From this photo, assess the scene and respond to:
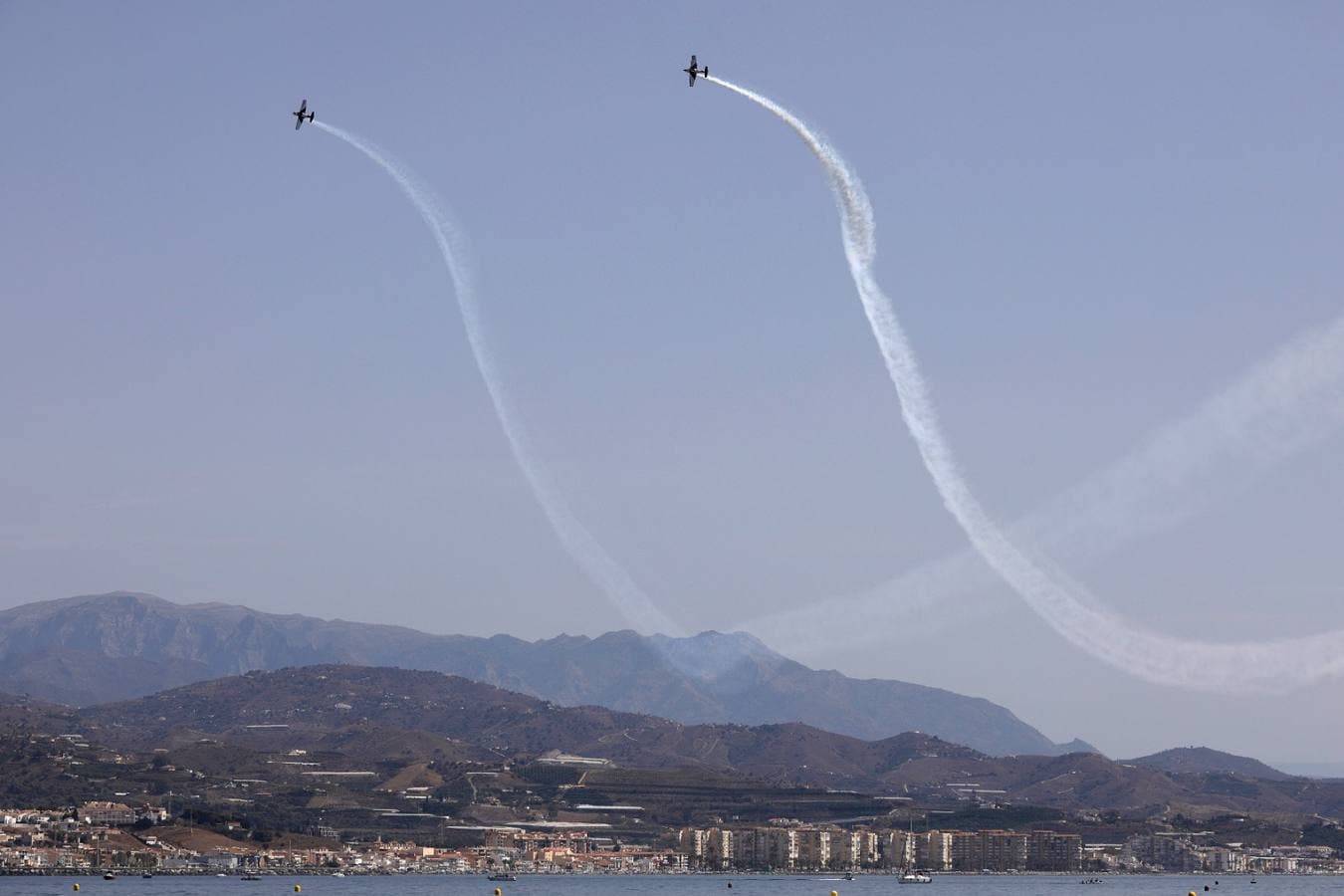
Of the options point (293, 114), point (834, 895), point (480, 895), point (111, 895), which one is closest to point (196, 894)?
point (111, 895)

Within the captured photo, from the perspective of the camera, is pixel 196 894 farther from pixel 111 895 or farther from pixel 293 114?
pixel 293 114

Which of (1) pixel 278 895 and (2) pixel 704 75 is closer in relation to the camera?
(2) pixel 704 75

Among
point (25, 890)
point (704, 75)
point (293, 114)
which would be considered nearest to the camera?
point (704, 75)

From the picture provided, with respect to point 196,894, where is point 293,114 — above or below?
above

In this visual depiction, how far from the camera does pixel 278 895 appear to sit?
655 feet

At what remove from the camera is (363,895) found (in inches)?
7849

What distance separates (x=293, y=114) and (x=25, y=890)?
103 metres

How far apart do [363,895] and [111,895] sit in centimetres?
2535

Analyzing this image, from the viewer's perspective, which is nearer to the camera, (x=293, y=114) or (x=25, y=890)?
(x=293, y=114)

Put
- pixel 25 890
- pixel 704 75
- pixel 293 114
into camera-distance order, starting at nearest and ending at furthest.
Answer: pixel 704 75 < pixel 293 114 < pixel 25 890

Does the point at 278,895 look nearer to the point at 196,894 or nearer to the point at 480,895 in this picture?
the point at 196,894

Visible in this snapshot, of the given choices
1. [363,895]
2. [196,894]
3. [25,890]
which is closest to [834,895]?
[363,895]

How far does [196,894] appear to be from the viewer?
195500 mm

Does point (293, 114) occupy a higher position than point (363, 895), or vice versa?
point (293, 114)
